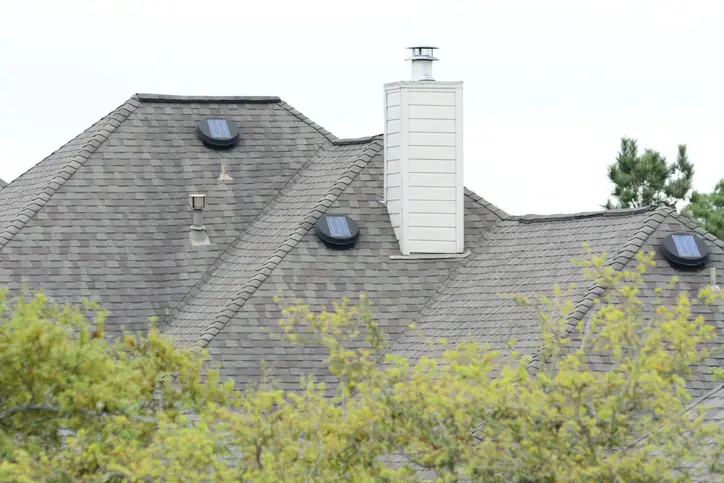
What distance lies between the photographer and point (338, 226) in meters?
31.7

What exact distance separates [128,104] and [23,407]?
18.2 meters

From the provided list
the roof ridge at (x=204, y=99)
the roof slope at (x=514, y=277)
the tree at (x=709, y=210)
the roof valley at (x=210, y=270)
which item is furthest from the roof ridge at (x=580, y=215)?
the tree at (x=709, y=210)

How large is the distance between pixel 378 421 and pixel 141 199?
1684cm

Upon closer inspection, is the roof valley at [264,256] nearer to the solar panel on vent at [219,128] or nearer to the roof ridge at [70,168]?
the solar panel on vent at [219,128]

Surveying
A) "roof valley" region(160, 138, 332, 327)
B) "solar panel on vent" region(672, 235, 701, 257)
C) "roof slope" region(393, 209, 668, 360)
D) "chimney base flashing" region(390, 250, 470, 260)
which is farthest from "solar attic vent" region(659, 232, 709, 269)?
"roof valley" region(160, 138, 332, 327)

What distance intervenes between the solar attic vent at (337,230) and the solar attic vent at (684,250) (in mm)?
5009

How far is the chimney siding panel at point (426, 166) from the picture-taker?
105 ft

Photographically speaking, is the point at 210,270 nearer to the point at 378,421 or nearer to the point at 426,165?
the point at 426,165

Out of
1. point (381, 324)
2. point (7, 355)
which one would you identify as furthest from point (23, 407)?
point (381, 324)

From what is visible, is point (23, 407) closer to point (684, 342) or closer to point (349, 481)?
point (349, 481)

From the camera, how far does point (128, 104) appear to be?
35031 millimetres

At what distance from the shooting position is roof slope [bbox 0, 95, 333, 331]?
31.8 meters

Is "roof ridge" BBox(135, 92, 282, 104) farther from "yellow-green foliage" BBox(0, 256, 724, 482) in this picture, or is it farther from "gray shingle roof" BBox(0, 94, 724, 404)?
"yellow-green foliage" BBox(0, 256, 724, 482)

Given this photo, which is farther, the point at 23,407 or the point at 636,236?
the point at 636,236
